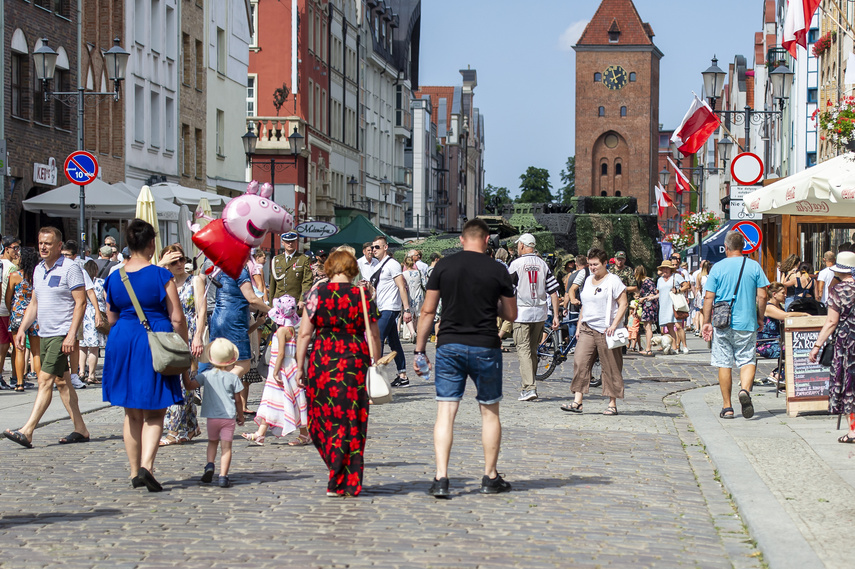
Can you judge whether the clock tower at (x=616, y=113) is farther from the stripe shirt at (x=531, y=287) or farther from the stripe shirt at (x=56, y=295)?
the stripe shirt at (x=56, y=295)

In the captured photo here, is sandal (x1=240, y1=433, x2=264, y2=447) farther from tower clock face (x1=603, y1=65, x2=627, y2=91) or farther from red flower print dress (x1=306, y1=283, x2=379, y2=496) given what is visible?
tower clock face (x1=603, y1=65, x2=627, y2=91)

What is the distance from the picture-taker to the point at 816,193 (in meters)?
14.5

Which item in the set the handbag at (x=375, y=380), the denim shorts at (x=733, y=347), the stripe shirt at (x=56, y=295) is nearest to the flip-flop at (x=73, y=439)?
the stripe shirt at (x=56, y=295)

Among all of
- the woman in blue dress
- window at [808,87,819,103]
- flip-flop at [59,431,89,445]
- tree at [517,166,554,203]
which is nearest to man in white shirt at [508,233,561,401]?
flip-flop at [59,431,89,445]

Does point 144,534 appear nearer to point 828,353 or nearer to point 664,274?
point 828,353

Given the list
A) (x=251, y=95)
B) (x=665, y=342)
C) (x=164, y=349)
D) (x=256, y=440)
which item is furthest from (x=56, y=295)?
(x=251, y=95)

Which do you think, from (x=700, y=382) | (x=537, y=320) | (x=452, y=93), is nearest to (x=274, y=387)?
(x=537, y=320)

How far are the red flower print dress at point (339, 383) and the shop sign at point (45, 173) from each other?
65.4 feet

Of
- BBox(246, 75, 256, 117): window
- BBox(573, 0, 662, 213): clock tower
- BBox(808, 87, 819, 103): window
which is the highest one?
BBox(573, 0, 662, 213): clock tower

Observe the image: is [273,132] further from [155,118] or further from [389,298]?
[389,298]

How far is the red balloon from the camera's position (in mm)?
10648

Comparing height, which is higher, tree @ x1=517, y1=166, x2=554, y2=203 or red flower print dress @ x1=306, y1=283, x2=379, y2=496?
tree @ x1=517, y1=166, x2=554, y2=203

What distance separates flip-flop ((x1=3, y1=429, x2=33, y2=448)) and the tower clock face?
10761cm

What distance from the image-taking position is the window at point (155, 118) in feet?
118
